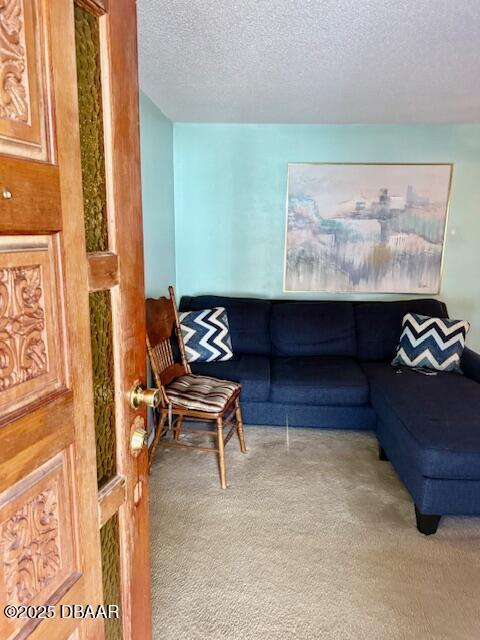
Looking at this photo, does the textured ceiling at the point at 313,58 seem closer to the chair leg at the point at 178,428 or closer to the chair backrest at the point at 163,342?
the chair backrest at the point at 163,342

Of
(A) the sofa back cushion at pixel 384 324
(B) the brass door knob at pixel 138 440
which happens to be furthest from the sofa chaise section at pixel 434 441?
(B) the brass door knob at pixel 138 440

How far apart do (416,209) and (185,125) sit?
195 centimetres

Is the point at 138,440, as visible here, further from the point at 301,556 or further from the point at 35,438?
the point at 301,556

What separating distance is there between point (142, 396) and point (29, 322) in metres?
0.38

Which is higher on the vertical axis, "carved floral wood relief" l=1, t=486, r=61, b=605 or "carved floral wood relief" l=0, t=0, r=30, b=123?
"carved floral wood relief" l=0, t=0, r=30, b=123

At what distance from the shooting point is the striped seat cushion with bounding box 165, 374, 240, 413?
7.77 ft

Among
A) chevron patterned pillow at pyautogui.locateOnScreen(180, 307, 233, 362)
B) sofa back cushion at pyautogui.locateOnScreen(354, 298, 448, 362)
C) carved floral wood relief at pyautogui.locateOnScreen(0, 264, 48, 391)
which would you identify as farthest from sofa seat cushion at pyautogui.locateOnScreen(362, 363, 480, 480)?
carved floral wood relief at pyautogui.locateOnScreen(0, 264, 48, 391)

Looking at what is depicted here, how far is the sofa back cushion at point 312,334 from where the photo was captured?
3.39m

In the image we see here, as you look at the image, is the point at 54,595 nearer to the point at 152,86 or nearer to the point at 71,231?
the point at 71,231

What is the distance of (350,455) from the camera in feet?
8.98

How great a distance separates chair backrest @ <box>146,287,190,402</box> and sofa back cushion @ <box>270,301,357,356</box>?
0.84m

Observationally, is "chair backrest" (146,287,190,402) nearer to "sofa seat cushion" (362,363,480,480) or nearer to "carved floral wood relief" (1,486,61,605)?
"sofa seat cushion" (362,363,480,480)

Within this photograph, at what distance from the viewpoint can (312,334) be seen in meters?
3.39

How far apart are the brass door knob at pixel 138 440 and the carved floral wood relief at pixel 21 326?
347mm
